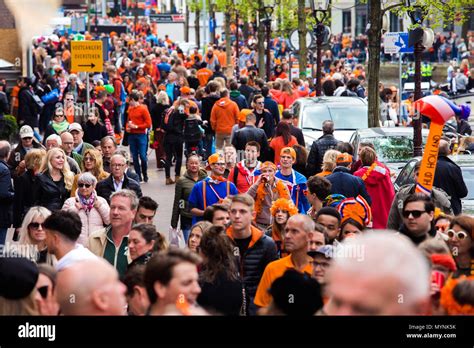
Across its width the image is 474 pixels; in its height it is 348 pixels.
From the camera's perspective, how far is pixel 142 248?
9.09 metres

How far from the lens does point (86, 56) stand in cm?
2286

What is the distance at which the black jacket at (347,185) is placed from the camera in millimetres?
13227

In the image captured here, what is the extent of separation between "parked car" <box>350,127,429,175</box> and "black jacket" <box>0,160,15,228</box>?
5.25 metres

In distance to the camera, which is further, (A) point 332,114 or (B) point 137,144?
(A) point 332,114

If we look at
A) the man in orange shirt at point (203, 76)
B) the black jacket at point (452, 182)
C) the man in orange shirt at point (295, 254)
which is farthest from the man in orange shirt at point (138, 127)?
the man in orange shirt at point (295, 254)

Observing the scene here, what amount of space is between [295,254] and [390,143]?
31.0 feet

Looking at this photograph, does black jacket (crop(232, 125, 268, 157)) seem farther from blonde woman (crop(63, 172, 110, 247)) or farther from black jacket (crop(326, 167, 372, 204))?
blonde woman (crop(63, 172, 110, 247))

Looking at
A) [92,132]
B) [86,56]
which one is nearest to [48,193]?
[92,132]

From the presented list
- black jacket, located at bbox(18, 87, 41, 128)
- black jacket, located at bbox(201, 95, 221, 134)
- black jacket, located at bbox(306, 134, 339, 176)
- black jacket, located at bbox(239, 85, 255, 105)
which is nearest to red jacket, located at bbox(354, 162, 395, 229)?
black jacket, located at bbox(306, 134, 339, 176)

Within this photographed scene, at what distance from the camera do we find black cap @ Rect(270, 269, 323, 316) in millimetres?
6125

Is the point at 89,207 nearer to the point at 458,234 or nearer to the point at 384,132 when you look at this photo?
the point at 458,234
